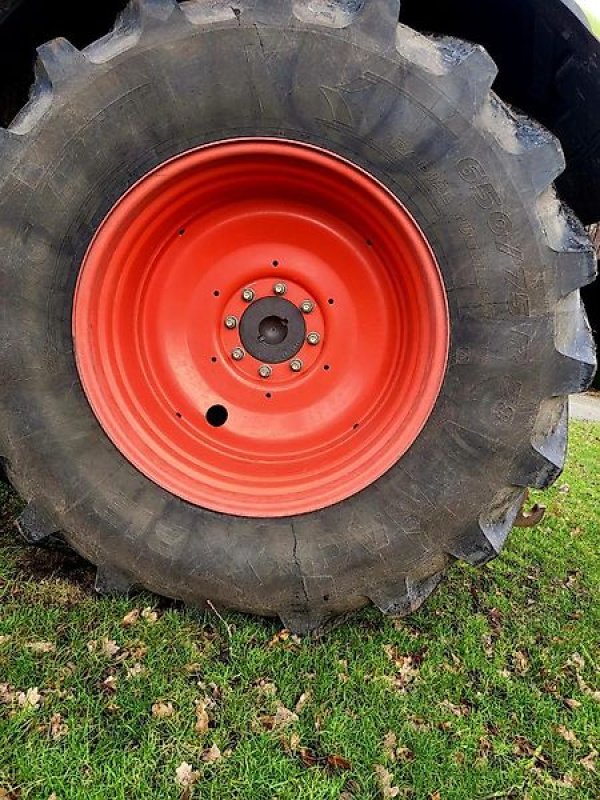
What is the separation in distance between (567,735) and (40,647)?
62.0 inches

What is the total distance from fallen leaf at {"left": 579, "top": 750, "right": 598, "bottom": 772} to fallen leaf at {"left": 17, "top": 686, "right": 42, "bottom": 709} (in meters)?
1.53

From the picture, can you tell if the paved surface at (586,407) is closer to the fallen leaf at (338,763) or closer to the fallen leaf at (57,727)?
the fallen leaf at (338,763)

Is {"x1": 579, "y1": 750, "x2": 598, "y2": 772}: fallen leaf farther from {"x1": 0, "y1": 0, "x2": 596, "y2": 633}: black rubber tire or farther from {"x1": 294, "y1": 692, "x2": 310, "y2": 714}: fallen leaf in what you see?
{"x1": 294, "y1": 692, "x2": 310, "y2": 714}: fallen leaf

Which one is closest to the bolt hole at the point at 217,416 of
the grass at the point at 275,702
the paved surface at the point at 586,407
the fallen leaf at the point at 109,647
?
the grass at the point at 275,702

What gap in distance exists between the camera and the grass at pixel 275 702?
70.4 inches

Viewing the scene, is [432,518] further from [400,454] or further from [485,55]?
[485,55]

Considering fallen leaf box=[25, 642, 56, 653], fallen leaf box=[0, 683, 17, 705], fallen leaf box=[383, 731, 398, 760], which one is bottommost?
fallen leaf box=[25, 642, 56, 653]

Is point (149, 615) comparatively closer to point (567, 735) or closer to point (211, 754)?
point (211, 754)

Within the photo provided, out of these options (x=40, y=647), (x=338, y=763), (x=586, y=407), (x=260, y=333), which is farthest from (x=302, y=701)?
(x=586, y=407)

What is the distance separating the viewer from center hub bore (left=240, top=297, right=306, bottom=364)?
224 cm

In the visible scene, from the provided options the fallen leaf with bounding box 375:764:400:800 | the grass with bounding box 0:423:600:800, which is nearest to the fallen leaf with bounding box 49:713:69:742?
the grass with bounding box 0:423:600:800

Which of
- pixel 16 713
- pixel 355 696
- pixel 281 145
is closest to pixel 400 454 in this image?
pixel 355 696

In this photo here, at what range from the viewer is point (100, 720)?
1.88 meters

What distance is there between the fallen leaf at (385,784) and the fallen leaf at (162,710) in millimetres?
570
